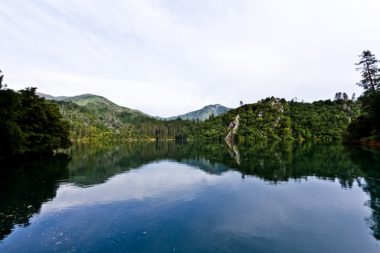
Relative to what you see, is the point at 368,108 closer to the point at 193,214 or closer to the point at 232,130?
the point at 193,214

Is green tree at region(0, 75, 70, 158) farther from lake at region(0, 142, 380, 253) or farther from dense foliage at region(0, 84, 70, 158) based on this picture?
lake at region(0, 142, 380, 253)

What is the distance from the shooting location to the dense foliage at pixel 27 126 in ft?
151

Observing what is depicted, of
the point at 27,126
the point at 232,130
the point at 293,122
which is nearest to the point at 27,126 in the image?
the point at 27,126

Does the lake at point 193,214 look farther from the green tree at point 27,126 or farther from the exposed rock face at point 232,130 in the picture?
the exposed rock face at point 232,130

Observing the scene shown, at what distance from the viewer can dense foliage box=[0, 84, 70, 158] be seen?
46031mm

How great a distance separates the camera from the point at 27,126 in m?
56.2

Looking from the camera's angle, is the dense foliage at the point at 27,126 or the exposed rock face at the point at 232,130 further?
the exposed rock face at the point at 232,130

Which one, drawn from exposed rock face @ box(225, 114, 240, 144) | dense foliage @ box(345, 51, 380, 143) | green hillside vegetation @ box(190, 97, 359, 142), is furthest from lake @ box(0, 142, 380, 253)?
exposed rock face @ box(225, 114, 240, 144)

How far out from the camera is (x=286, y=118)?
184m

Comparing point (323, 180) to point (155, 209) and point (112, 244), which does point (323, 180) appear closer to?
point (155, 209)

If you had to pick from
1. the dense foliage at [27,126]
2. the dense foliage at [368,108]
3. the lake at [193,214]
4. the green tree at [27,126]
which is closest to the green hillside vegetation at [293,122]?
the dense foliage at [368,108]

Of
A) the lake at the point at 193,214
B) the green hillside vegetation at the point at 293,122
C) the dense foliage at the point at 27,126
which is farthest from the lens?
the green hillside vegetation at the point at 293,122

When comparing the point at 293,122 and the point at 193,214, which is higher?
the point at 293,122

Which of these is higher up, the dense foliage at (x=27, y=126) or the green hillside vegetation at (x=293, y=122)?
the green hillside vegetation at (x=293, y=122)
